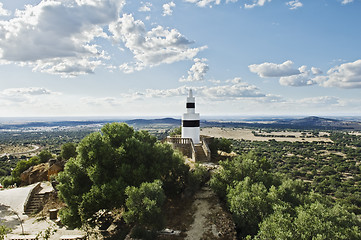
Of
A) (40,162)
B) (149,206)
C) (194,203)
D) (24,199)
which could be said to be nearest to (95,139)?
(149,206)

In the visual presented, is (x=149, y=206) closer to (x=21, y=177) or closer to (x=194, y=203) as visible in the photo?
(x=194, y=203)

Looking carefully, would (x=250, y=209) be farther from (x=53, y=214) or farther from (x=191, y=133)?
(x=53, y=214)

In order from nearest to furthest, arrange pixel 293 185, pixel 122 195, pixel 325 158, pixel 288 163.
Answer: pixel 122 195 → pixel 293 185 → pixel 288 163 → pixel 325 158

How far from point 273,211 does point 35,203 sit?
25.9m

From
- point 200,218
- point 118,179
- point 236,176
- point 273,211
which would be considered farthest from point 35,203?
point 273,211

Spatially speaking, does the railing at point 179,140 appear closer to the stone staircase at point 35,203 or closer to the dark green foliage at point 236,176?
the dark green foliage at point 236,176

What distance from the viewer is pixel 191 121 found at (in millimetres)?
32969

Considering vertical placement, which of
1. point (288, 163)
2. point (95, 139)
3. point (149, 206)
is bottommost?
point (288, 163)

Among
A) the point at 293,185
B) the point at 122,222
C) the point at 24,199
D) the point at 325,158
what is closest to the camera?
the point at 122,222

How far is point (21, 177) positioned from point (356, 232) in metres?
42.1

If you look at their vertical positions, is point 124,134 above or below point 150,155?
above

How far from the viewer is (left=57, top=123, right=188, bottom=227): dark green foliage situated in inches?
678

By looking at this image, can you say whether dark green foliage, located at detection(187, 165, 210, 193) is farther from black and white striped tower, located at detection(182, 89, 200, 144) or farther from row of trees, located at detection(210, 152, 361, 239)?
black and white striped tower, located at detection(182, 89, 200, 144)

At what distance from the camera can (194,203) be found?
70.5ft
